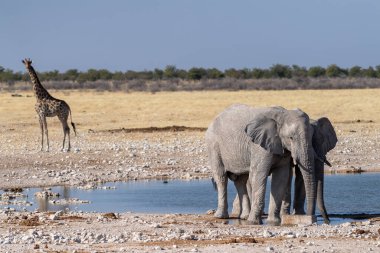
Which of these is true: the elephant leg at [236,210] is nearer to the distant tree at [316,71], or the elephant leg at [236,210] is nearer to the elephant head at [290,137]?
the elephant head at [290,137]

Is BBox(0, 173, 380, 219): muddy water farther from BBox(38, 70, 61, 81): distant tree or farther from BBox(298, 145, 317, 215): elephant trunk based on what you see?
BBox(38, 70, 61, 81): distant tree

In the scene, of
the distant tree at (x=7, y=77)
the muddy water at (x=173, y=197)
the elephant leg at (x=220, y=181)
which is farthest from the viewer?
the distant tree at (x=7, y=77)

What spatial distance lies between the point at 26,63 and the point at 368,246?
65.4 feet

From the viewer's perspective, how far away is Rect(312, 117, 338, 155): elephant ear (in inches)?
650

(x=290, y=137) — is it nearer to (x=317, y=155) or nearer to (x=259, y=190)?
(x=317, y=155)

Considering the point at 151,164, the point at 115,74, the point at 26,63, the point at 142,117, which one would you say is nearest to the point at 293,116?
the point at 151,164

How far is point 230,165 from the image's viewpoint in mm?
17094

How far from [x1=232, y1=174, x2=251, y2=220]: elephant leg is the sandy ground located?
0.64 meters

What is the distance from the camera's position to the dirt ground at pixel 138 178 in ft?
42.8

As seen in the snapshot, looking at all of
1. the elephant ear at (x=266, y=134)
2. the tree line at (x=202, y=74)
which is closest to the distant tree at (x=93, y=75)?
the tree line at (x=202, y=74)

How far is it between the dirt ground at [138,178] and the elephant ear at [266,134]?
134cm

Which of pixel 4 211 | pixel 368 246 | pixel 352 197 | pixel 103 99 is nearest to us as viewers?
pixel 368 246

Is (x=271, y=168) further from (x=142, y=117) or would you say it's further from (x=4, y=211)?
(x=142, y=117)

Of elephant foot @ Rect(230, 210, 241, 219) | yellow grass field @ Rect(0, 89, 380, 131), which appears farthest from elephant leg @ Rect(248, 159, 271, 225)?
yellow grass field @ Rect(0, 89, 380, 131)
